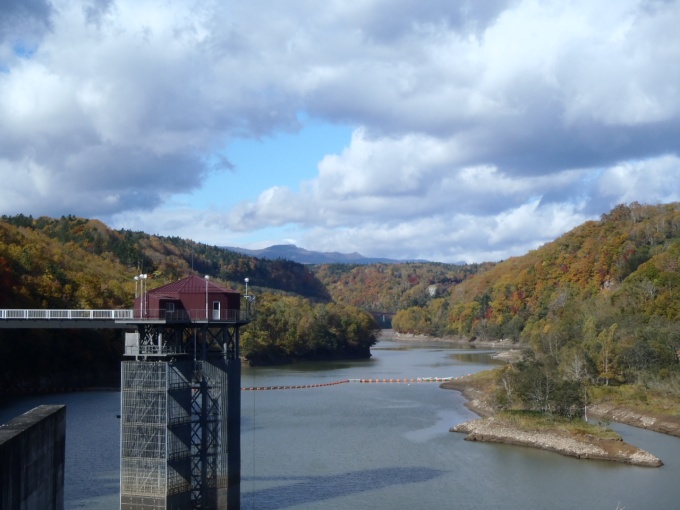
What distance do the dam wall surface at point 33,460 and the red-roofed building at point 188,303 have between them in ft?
31.8

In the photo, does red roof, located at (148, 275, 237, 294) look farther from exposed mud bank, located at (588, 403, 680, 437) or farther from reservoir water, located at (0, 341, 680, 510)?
exposed mud bank, located at (588, 403, 680, 437)

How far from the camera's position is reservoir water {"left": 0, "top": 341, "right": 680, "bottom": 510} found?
3600 cm

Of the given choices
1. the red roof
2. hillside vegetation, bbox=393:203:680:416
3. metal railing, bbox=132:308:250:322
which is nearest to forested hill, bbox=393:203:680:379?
hillside vegetation, bbox=393:203:680:416

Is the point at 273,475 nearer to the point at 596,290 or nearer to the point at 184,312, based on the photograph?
the point at 184,312

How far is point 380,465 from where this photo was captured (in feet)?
139

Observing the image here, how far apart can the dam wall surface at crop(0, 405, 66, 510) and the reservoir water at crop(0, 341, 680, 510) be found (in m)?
12.2

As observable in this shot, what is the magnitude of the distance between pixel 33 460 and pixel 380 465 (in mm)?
25296

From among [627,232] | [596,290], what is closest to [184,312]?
[596,290]

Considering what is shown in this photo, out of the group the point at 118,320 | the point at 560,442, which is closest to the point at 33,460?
the point at 118,320

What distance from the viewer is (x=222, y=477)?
104ft

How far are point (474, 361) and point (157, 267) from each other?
2239 inches

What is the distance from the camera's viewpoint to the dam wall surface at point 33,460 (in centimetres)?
1762

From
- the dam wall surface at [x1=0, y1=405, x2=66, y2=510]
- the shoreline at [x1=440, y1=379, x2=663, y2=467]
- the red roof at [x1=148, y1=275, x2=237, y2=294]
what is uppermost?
the red roof at [x1=148, y1=275, x2=237, y2=294]

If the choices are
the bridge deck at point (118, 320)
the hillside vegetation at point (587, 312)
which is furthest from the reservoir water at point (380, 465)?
the bridge deck at point (118, 320)
